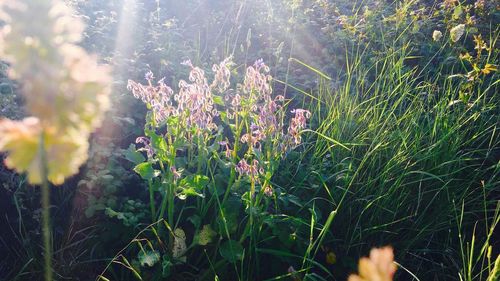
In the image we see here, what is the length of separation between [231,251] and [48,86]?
151cm

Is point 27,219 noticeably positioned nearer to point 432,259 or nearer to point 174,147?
point 174,147

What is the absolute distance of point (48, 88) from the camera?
1.48 ft

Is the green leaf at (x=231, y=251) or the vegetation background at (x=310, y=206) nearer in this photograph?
the green leaf at (x=231, y=251)

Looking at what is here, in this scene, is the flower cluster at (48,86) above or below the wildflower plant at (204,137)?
above

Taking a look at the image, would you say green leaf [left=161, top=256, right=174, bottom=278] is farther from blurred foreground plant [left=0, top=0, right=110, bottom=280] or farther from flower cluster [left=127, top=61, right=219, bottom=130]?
blurred foreground plant [left=0, top=0, right=110, bottom=280]

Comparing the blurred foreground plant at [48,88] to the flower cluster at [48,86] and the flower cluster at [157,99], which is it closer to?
the flower cluster at [48,86]

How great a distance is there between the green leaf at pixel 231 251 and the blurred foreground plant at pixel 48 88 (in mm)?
1409

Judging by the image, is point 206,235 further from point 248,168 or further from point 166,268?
point 248,168

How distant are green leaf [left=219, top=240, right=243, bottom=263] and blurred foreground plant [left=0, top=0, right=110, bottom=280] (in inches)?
55.5

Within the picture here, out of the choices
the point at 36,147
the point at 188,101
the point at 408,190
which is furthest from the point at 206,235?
the point at 36,147

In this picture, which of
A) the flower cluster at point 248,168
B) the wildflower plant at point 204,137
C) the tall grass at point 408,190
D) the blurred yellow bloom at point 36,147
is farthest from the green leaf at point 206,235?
the blurred yellow bloom at point 36,147

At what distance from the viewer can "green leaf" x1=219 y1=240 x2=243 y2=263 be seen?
1.87 m

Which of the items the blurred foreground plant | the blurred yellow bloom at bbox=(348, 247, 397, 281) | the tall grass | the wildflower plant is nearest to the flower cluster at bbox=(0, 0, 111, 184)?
the blurred foreground plant

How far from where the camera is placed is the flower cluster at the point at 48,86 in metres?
0.46
